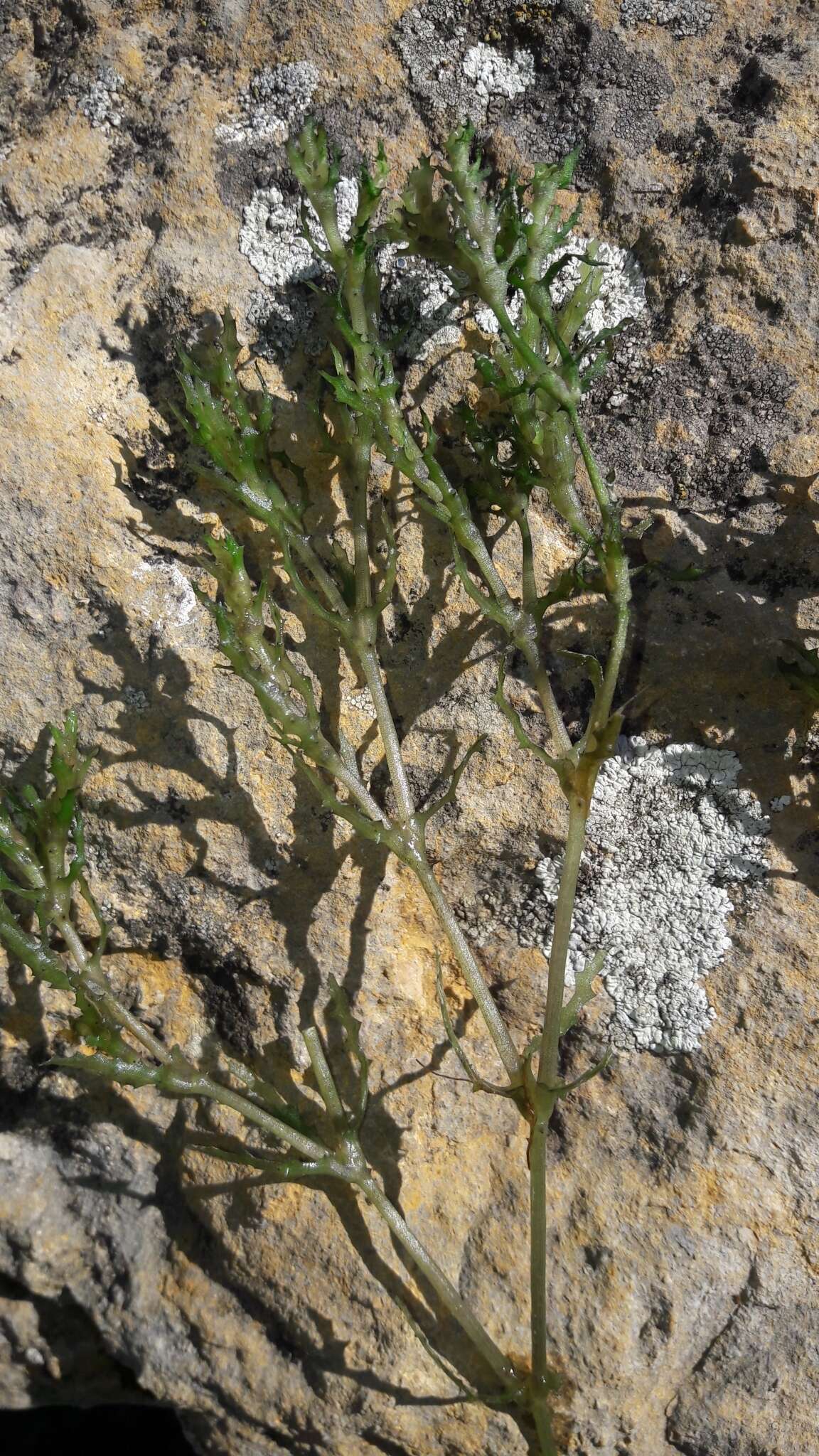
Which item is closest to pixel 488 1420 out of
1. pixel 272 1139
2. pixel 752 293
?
pixel 272 1139

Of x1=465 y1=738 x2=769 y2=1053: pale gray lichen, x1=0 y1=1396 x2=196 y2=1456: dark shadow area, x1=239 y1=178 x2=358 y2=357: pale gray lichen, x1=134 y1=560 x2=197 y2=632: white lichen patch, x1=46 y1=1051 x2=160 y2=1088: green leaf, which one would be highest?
x1=239 y1=178 x2=358 y2=357: pale gray lichen

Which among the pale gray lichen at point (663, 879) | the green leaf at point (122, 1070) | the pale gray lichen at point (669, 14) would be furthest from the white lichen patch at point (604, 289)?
the green leaf at point (122, 1070)

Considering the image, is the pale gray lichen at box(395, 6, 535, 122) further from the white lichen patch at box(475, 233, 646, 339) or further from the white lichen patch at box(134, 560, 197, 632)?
the white lichen patch at box(134, 560, 197, 632)

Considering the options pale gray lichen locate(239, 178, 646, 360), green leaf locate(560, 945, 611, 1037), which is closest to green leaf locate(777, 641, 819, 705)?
green leaf locate(560, 945, 611, 1037)

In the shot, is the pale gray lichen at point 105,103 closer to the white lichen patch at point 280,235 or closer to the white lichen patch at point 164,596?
the white lichen patch at point 280,235

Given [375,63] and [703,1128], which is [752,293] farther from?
[703,1128]

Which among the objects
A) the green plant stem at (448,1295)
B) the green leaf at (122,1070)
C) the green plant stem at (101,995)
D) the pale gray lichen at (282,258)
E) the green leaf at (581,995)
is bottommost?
the green plant stem at (448,1295)

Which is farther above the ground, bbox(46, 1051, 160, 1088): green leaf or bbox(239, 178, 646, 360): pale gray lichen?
bbox(239, 178, 646, 360): pale gray lichen
